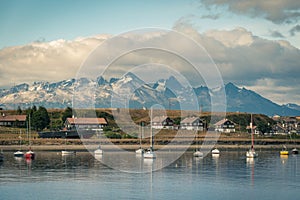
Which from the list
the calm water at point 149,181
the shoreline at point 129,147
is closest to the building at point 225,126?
the shoreline at point 129,147

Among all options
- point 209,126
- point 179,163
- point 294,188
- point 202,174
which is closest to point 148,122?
point 209,126

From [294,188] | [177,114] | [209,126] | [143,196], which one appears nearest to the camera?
[143,196]

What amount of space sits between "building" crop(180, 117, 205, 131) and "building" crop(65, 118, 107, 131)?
25.7m

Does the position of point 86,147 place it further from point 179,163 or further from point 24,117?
point 179,163

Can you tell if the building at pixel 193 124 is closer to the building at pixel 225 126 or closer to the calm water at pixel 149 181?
the building at pixel 225 126

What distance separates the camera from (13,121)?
14662 centimetres

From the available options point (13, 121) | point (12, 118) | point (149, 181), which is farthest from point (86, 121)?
point (149, 181)

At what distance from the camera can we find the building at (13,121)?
142625mm

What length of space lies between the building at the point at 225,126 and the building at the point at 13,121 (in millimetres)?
56904

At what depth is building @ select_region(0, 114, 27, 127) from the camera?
143m

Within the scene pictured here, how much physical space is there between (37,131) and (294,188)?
8452 centimetres

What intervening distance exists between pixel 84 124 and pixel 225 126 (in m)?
43.1

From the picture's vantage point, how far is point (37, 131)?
131000 millimetres

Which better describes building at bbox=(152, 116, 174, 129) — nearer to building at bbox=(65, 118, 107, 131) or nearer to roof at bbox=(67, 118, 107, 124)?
building at bbox=(65, 118, 107, 131)
